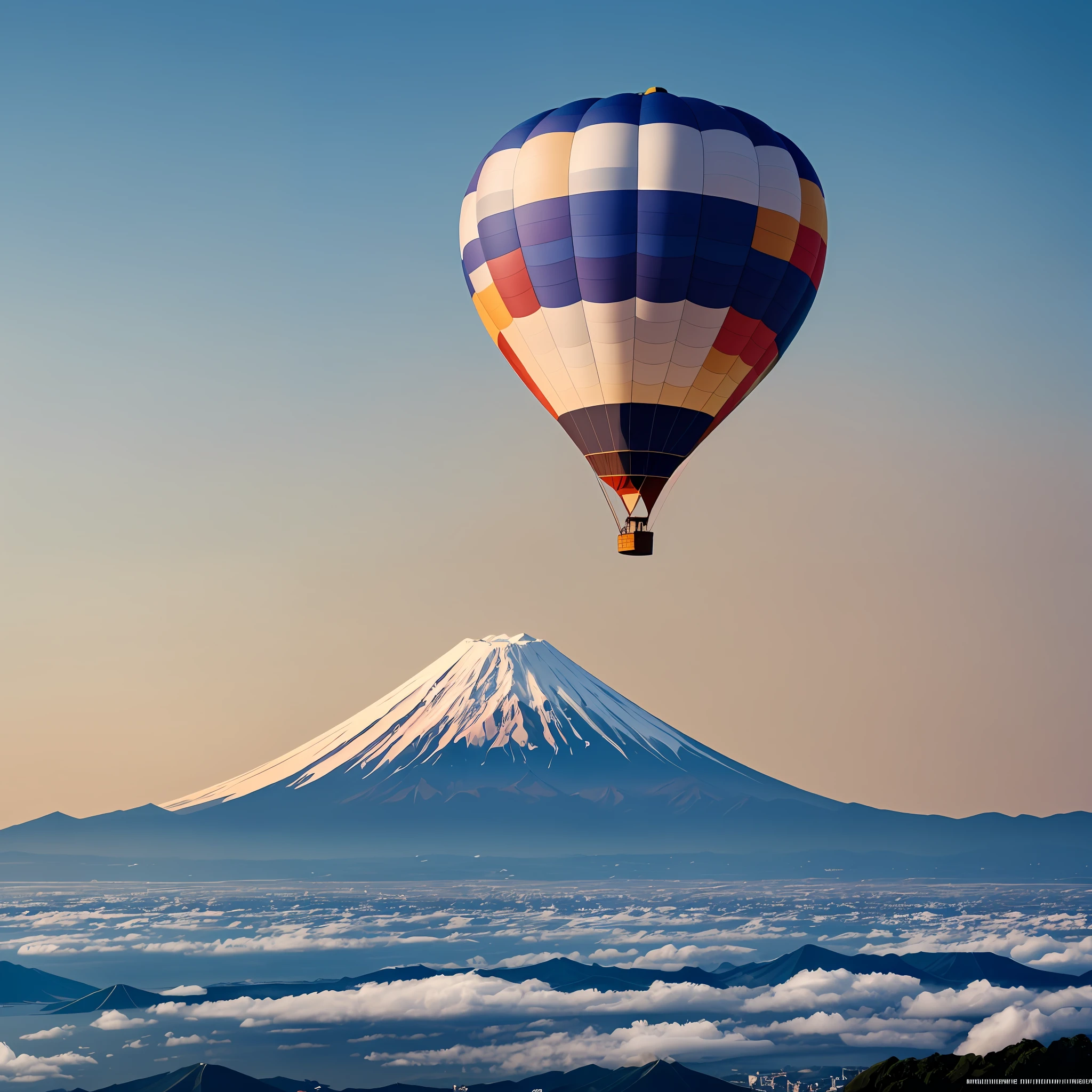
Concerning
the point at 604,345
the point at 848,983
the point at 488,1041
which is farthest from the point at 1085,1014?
the point at 604,345

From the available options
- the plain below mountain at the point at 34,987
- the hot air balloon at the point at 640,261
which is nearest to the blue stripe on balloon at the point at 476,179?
the hot air balloon at the point at 640,261

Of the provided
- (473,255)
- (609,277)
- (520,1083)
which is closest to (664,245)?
(609,277)

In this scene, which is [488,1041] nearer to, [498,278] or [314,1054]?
[314,1054]

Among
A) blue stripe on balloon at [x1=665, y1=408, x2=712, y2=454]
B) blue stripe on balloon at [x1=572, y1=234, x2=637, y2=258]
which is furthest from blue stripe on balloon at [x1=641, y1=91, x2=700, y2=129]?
blue stripe on balloon at [x1=665, y1=408, x2=712, y2=454]

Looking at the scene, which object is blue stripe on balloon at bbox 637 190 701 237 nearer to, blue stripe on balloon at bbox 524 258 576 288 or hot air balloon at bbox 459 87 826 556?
hot air balloon at bbox 459 87 826 556

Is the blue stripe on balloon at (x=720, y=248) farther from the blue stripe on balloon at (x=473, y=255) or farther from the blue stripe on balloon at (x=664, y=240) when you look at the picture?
the blue stripe on balloon at (x=473, y=255)

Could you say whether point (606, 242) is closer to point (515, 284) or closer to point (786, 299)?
point (515, 284)
